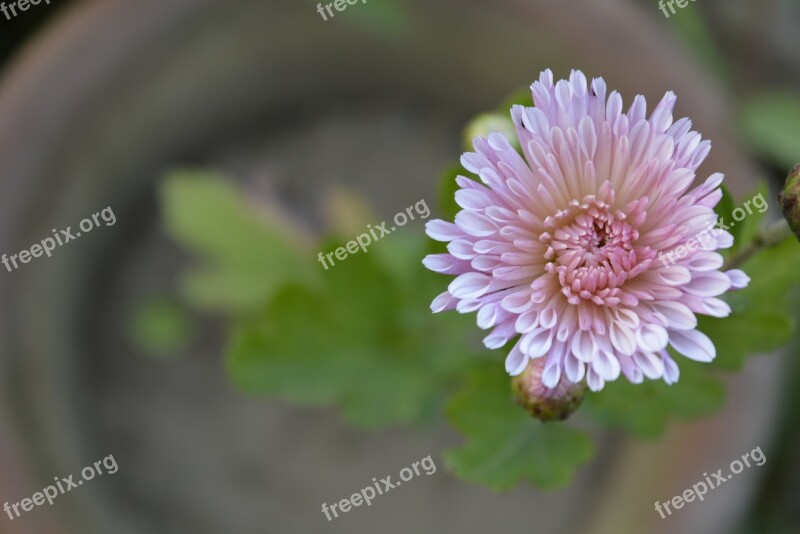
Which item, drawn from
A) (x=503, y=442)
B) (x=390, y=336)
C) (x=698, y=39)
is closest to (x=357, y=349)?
(x=390, y=336)

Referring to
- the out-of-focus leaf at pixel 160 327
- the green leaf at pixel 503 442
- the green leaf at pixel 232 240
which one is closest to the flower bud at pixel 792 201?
the green leaf at pixel 503 442

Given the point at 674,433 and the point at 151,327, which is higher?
the point at 151,327

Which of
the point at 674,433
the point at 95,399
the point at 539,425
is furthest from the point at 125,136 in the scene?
the point at 674,433

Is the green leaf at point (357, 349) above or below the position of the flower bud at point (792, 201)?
above

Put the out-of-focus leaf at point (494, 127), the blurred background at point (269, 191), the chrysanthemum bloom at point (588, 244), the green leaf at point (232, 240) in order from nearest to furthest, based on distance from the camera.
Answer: the chrysanthemum bloom at point (588, 244), the out-of-focus leaf at point (494, 127), the blurred background at point (269, 191), the green leaf at point (232, 240)

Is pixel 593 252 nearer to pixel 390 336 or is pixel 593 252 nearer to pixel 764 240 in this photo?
pixel 764 240

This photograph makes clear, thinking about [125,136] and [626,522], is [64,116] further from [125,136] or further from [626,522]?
[626,522]

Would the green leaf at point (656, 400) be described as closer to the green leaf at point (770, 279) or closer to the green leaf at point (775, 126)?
the green leaf at point (770, 279)
